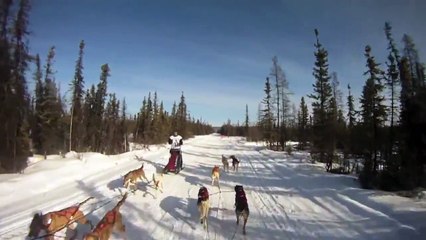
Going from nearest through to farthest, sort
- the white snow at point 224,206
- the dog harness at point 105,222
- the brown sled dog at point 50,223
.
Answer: the dog harness at point 105,222
the brown sled dog at point 50,223
the white snow at point 224,206

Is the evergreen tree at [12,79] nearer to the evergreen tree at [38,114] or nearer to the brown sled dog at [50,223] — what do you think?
the brown sled dog at [50,223]

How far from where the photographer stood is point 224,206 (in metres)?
10.7

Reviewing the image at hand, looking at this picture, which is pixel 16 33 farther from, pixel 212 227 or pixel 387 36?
pixel 387 36

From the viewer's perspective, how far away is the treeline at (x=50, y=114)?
17.2m

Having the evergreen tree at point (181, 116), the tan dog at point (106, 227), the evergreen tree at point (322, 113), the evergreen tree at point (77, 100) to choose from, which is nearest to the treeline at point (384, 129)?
the evergreen tree at point (322, 113)

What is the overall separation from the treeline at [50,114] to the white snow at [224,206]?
148 inches

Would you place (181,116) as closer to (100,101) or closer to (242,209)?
(100,101)

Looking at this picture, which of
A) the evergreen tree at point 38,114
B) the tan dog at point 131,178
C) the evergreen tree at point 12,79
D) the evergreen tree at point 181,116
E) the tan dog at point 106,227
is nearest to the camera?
the tan dog at point 106,227

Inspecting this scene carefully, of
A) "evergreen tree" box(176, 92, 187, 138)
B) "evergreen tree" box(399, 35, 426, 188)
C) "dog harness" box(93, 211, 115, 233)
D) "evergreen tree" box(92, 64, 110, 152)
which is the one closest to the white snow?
"dog harness" box(93, 211, 115, 233)

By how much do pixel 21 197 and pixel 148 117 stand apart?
194 ft

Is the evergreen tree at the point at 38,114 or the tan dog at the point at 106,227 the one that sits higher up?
the evergreen tree at the point at 38,114

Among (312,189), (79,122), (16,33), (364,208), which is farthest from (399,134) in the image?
(79,122)

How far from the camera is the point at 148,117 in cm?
7019

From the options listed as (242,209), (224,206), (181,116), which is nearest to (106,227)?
(242,209)
